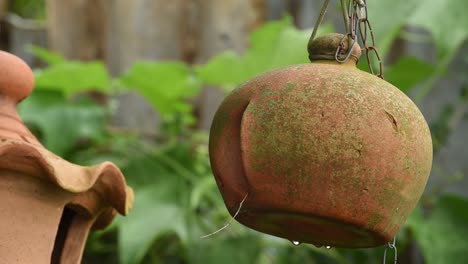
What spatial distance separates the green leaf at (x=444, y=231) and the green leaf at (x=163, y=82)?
0.54 meters

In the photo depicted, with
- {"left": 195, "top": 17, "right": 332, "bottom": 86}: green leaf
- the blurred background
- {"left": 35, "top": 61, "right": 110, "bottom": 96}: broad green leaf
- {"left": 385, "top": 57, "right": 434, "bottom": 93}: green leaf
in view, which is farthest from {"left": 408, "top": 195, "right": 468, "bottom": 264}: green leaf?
{"left": 35, "top": 61, "right": 110, "bottom": 96}: broad green leaf

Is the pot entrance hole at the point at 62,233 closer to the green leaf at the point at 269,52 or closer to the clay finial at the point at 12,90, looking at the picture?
the clay finial at the point at 12,90

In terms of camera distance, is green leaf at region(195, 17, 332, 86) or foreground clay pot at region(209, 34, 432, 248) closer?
foreground clay pot at region(209, 34, 432, 248)

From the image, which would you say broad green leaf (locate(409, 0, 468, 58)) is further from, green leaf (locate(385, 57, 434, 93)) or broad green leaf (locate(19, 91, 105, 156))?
broad green leaf (locate(19, 91, 105, 156))

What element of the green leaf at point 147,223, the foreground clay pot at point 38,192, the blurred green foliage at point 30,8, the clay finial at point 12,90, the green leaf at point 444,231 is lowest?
the blurred green foliage at point 30,8

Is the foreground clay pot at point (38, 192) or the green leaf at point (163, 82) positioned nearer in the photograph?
the foreground clay pot at point (38, 192)

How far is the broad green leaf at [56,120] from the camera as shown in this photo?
75.8 inches

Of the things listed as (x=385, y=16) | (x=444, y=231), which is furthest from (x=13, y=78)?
(x=444, y=231)

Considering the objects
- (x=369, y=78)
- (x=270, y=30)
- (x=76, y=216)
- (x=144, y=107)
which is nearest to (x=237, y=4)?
(x=144, y=107)

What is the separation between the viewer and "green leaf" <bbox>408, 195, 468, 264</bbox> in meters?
1.82

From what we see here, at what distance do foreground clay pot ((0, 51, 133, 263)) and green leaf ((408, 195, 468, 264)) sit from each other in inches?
37.8

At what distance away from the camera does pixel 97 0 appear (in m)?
2.40

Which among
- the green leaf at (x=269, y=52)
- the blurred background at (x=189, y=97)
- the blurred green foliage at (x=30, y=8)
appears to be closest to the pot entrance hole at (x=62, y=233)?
the blurred background at (x=189, y=97)

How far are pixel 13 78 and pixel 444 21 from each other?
34.4 inches
